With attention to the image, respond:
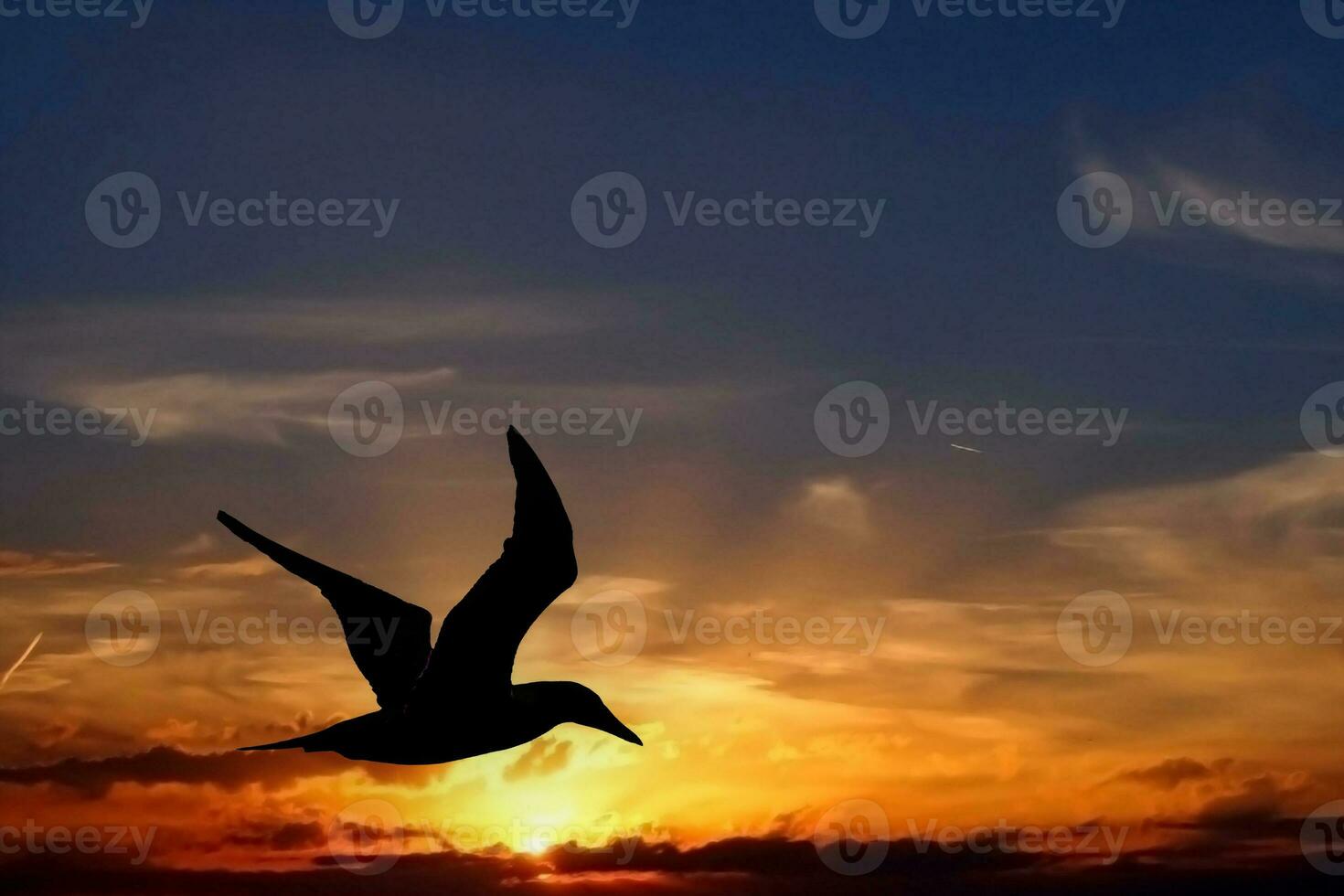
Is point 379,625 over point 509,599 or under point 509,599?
over

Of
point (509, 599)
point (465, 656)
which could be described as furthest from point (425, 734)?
point (509, 599)

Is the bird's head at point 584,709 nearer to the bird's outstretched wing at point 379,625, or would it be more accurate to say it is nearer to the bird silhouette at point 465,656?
the bird silhouette at point 465,656

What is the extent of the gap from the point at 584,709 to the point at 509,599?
2529mm

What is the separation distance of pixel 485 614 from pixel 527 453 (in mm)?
2330

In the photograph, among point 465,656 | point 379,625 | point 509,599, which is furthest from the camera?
point 379,625

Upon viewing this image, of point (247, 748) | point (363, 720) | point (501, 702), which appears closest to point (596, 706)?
point (501, 702)

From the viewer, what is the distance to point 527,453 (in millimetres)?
14211

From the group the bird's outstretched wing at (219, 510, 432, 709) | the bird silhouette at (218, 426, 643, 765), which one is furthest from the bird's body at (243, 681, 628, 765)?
the bird's outstretched wing at (219, 510, 432, 709)

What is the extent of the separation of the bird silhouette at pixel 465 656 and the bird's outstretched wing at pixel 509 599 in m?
0.01

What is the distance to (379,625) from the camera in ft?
58.1

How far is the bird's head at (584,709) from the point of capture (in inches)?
690

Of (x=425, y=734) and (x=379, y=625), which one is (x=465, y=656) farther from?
(x=379, y=625)

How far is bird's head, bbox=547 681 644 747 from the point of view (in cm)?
1753

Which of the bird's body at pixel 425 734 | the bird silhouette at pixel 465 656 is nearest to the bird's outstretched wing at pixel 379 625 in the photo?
the bird silhouette at pixel 465 656
